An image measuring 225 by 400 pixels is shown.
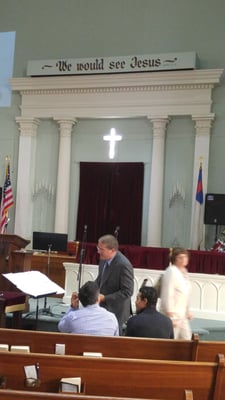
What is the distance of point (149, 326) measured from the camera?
3551 millimetres

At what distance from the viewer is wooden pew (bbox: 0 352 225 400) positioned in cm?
240

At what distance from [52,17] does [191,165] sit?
573cm

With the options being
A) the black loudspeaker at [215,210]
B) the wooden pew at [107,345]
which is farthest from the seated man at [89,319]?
the black loudspeaker at [215,210]

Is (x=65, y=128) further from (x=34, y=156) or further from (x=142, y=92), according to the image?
(x=142, y=92)

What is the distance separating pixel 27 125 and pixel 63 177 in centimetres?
178

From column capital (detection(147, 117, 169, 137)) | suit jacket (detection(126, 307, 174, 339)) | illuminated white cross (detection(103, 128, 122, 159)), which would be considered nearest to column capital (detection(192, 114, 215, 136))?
column capital (detection(147, 117, 169, 137))

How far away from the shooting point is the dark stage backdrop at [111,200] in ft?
38.9

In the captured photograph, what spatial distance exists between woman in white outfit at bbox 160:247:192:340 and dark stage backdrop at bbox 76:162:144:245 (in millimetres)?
7399

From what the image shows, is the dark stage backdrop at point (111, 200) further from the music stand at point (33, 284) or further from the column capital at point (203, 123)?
the music stand at point (33, 284)

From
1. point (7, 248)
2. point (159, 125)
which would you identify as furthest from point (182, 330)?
point (159, 125)

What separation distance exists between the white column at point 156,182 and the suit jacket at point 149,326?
780cm

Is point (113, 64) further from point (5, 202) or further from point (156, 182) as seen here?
point (5, 202)

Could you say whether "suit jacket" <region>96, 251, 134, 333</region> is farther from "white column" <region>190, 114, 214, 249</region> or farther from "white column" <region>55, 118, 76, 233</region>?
"white column" <region>55, 118, 76, 233</region>

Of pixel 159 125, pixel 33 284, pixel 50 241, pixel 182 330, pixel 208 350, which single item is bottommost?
pixel 182 330
